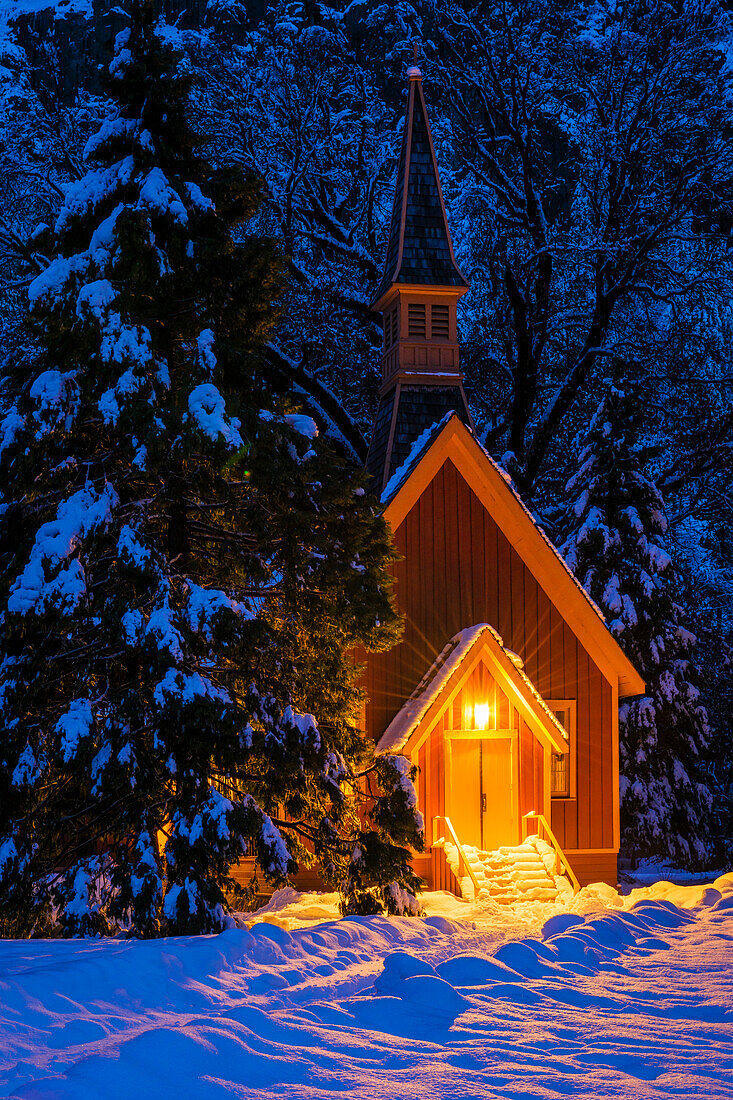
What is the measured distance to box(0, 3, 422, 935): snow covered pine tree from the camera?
30.6 feet

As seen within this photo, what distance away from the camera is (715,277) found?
976 inches

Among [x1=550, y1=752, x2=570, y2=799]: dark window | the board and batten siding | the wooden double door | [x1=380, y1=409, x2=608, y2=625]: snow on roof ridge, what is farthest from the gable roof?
the wooden double door

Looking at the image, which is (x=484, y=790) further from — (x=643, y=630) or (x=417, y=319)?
(x=417, y=319)

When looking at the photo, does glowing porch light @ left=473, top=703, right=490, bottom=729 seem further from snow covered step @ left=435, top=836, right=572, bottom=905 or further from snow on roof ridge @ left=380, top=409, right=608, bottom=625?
snow on roof ridge @ left=380, top=409, right=608, bottom=625

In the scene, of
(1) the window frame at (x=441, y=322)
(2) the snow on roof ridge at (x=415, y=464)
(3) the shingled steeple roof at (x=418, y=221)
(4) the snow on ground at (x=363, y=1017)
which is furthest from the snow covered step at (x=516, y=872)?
(3) the shingled steeple roof at (x=418, y=221)

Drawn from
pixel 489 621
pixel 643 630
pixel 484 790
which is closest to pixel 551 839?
pixel 484 790

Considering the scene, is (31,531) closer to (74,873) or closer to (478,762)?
(74,873)

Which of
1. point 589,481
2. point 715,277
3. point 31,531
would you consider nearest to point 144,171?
point 31,531

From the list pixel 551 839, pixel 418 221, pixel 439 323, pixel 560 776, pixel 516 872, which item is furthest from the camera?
pixel 418 221

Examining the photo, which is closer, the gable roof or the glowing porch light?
the glowing porch light

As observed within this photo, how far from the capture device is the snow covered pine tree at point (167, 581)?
30.6ft

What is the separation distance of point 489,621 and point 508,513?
158 centimetres

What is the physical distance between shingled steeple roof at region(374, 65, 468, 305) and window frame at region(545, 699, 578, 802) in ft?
22.7

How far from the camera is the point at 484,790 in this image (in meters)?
15.0
